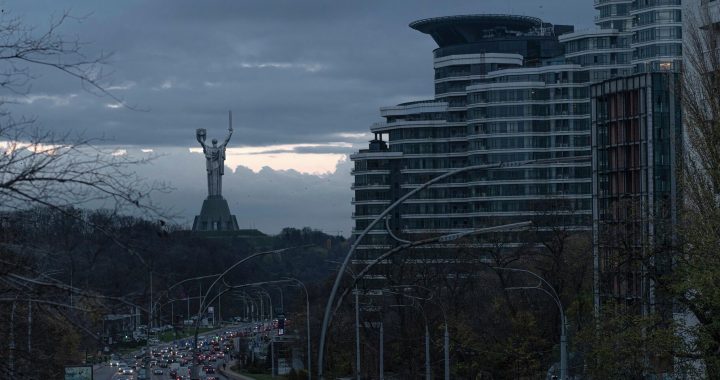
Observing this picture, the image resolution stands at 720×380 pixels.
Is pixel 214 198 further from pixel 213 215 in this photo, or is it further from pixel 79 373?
pixel 79 373

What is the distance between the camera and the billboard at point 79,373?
172 feet

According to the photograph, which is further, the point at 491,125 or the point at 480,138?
the point at 480,138

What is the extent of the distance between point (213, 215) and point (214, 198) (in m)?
3.31

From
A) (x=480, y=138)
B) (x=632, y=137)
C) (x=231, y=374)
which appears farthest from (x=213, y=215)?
(x=632, y=137)

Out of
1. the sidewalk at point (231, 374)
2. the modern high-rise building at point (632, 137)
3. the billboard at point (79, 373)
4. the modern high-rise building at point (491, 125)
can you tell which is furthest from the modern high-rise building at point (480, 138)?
the billboard at point (79, 373)

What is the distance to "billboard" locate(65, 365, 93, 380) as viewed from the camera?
5244cm

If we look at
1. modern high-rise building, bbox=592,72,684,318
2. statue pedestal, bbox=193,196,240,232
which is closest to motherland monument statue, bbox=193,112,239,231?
statue pedestal, bbox=193,196,240,232

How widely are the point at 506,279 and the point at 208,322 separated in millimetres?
99777

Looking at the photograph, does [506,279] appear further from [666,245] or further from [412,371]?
[666,245]

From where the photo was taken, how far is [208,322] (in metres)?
170

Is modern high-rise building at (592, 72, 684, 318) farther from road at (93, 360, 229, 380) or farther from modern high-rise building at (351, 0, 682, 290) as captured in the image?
modern high-rise building at (351, 0, 682, 290)

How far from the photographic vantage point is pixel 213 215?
190 meters

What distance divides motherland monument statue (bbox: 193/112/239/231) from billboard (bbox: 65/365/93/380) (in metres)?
125

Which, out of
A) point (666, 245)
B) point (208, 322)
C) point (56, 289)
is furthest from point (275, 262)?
point (56, 289)
